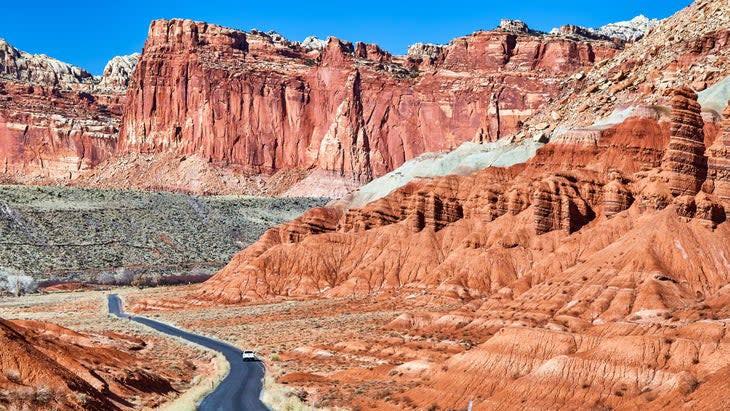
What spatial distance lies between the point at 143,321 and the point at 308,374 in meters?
48.4

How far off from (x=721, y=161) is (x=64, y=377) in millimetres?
60934

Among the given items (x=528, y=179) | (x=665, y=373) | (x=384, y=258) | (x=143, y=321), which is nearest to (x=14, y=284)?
(x=143, y=321)

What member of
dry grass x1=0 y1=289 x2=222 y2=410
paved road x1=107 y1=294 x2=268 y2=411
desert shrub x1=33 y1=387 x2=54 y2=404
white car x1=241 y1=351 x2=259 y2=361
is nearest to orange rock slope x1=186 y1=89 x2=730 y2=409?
paved road x1=107 y1=294 x2=268 y2=411

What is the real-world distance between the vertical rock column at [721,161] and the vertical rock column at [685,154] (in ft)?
3.44

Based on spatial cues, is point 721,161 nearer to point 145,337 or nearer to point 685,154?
point 685,154

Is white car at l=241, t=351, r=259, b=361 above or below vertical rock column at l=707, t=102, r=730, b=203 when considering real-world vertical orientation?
below

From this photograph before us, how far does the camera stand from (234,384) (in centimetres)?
6762

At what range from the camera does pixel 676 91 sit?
94.9 m

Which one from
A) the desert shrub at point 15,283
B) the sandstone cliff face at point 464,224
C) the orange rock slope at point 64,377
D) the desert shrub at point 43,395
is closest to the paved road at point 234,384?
the orange rock slope at point 64,377

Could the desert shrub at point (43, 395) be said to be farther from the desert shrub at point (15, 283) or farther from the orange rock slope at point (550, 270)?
the desert shrub at point (15, 283)

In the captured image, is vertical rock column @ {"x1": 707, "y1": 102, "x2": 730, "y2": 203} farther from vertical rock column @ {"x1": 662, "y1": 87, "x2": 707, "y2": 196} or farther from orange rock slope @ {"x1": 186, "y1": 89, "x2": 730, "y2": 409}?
vertical rock column @ {"x1": 662, "y1": 87, "x2": 707, "y2": 196}

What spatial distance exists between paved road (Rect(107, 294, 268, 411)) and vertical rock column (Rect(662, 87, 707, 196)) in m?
37.3

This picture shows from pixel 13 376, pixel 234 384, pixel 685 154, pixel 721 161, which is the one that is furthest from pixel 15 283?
pixel 13 376

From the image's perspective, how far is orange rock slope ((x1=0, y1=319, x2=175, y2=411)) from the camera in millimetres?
43125
